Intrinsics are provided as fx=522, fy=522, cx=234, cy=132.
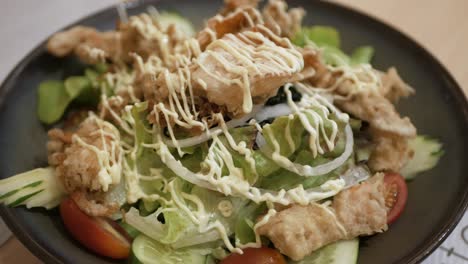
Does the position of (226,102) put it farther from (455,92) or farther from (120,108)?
(455,92)

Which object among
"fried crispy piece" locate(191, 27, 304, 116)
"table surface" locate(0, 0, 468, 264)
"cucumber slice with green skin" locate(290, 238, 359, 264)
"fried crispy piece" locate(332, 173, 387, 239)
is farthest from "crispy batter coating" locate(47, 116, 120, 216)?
"table surface" locate(0, 0, 468, 264)

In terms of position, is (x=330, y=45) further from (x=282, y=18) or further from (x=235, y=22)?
(x=235, y=22)

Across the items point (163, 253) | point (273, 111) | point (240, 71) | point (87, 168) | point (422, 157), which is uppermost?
point (240, 71)

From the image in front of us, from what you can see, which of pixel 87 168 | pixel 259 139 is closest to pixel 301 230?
pixel 259 139

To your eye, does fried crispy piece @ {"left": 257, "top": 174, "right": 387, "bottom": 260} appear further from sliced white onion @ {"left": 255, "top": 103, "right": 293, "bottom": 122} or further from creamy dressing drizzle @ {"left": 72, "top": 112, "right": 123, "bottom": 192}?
creamy dressing drizzle @ {"left": 72, "top": 112, "right": 123, "bottom": 192}

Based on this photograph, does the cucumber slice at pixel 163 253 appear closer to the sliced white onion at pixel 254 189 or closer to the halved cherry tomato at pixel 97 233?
the halved cherry tomato at pixel 97 233

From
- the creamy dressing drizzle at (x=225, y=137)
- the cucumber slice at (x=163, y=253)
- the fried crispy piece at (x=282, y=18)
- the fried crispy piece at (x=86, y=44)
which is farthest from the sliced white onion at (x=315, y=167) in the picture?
Result: the fried crispy piece at (x=86, y=44)
